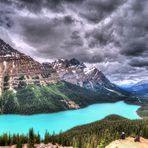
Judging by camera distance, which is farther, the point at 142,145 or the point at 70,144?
the point at 70,144

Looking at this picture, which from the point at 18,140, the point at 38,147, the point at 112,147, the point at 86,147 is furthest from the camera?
the point at 18,140

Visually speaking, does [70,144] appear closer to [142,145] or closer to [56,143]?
[56,143]

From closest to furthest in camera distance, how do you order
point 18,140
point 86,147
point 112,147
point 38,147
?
point 112,147, point 38,147, point 86,147, point 18,140

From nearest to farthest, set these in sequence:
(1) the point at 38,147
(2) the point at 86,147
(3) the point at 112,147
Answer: (3) the point at 112,147, (1) the point at 38,147, (2) the point at 86,147

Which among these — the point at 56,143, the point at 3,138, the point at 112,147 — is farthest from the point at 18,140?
the point at 112,147

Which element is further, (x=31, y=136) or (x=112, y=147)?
(x=31, y=136)

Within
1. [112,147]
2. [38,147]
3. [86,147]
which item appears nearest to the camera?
[112,147]

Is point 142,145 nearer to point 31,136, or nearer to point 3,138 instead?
point 31,136

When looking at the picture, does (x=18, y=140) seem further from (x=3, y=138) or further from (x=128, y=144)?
(x=128, y=144)

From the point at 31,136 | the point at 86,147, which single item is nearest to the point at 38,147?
the point at 31,136
